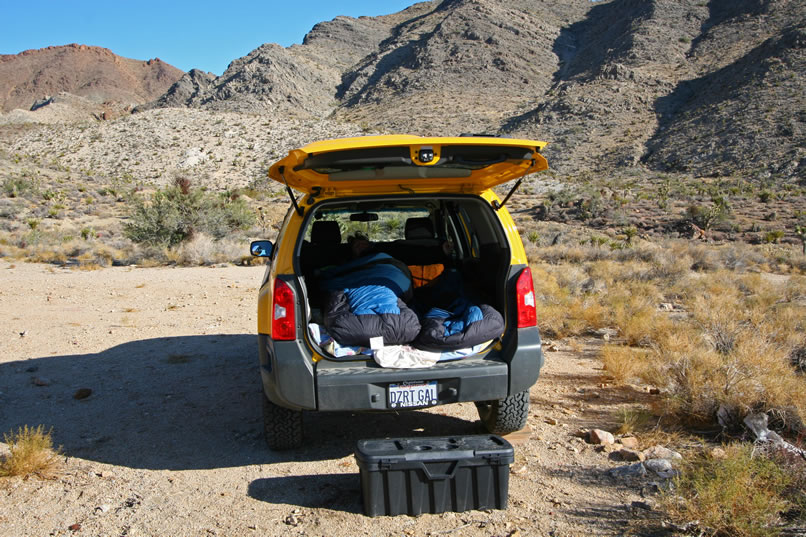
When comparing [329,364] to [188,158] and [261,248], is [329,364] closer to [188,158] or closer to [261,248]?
[261,248]

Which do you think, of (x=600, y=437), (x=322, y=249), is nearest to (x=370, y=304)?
(x=322, y=249)

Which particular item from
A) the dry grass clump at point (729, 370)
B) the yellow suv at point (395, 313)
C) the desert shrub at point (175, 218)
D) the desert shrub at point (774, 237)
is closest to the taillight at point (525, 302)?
the yellow suv at point (395, 313)

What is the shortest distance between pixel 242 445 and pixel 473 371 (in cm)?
186

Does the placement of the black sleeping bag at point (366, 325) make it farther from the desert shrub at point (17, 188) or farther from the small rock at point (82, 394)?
the desert shrub at point (17, 188)

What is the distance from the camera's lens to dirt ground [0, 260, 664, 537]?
10.4 feet

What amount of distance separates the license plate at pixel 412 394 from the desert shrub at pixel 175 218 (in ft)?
52.4

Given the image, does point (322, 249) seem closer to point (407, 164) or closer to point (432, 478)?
point (407, 164)

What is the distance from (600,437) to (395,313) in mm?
1762

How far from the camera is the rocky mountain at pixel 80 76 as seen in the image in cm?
16750

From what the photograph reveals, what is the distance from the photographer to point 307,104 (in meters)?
77.6

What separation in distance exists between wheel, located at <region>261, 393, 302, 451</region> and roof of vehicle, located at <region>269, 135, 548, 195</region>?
1.54m

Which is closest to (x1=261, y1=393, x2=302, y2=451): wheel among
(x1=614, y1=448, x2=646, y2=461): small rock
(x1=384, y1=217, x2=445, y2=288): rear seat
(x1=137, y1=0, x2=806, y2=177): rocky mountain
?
(x1=384, y1=217, x2=445, y2=288): rear seat

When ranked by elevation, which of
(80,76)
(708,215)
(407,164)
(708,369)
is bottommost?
(708,369)

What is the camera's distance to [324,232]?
5.20 m
